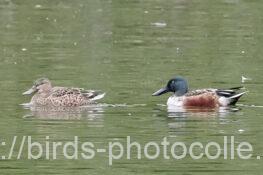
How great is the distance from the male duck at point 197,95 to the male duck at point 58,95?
1020mm

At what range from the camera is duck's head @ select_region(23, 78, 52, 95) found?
19.5 meters

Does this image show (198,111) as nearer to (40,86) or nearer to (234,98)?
(234,98)

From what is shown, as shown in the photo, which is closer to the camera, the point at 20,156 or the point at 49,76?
the point at 20,156

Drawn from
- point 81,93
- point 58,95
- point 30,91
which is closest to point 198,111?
point 81,93

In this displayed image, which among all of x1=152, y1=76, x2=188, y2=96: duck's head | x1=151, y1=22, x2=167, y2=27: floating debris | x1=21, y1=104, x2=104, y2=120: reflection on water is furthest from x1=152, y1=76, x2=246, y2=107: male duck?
x1=151, y1=22, x2=167, y2=27: floating debris

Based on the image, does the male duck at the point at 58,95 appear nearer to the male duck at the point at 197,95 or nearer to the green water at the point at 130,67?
the green water at the point at 130,67

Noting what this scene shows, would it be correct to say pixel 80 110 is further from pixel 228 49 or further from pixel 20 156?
pixel 228 49

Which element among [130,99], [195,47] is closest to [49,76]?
[130,99]

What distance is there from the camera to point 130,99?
18.9 meters

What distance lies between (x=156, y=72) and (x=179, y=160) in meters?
6.74

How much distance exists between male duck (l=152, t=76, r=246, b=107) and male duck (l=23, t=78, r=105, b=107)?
1.02m

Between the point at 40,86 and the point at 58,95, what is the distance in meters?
0.53

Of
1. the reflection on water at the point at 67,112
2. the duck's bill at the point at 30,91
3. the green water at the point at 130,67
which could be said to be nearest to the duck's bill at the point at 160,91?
the green water at the point at 130,67

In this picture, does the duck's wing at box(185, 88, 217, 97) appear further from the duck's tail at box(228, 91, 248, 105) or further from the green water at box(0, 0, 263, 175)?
the green water at box(0, 0, 263, 175)
